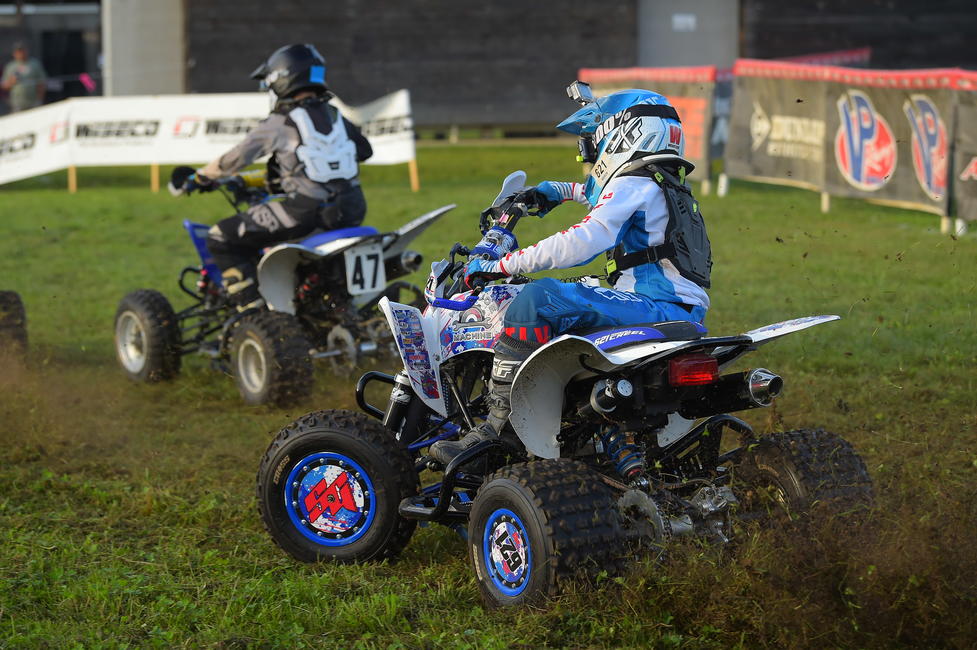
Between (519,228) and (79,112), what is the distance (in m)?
7.68

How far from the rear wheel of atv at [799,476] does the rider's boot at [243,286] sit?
177 inches

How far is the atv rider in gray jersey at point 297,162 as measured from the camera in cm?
810

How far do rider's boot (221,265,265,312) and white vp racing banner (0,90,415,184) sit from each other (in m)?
9.71

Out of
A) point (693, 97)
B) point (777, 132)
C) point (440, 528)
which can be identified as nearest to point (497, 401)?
point (440, 528)

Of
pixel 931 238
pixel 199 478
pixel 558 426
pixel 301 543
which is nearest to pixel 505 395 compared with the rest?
pixel 558 426

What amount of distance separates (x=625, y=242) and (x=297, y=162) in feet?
12.5

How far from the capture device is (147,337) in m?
8.38

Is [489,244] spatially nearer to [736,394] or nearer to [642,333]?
[642,333]

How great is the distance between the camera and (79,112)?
18.2 m

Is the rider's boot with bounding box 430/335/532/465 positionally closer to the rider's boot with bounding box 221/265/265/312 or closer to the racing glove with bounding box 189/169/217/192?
the rider's boot with bounding box 221/265/265/312

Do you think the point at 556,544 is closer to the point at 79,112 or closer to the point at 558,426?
the point at 558,426

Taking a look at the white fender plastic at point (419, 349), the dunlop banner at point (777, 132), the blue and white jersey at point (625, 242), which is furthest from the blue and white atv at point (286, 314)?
the dunlop banner at point (777, 132)

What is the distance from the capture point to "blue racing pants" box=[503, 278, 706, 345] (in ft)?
15.1

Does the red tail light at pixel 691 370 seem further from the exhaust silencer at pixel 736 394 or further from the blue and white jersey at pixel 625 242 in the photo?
the blue and white jersey at pixel 625 242
